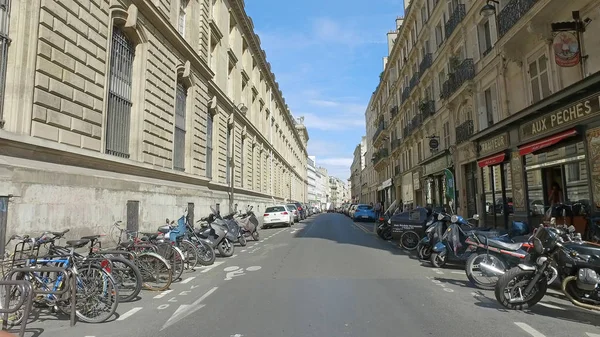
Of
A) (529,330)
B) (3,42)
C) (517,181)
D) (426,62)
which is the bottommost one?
(529,330)

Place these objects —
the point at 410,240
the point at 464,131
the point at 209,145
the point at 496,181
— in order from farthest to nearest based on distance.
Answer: the point at 209,145 < the point at 464,131 < the point at 496,181 < the point at 410,240

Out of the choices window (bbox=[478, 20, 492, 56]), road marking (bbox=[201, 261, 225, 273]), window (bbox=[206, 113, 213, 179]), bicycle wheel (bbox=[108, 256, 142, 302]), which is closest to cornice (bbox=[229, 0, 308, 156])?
window (bbox=[206, 113, 213, 179])

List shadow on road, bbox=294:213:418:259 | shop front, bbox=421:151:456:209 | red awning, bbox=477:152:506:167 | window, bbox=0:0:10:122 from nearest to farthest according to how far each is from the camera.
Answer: window, bbox=0:0:10:122 < shadow on road, bbox=294:213:418:259 < red awning, bbox=477:152:506:167 < shop front, bbox=421:151:456:209

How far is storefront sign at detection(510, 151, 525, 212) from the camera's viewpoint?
48.8 ft

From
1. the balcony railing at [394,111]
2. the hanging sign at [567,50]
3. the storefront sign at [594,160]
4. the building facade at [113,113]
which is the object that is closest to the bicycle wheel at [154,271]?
the building facade at [113,113]

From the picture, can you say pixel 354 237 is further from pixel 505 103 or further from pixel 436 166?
pixel 436 166

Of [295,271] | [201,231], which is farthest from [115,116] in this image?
[295,271]

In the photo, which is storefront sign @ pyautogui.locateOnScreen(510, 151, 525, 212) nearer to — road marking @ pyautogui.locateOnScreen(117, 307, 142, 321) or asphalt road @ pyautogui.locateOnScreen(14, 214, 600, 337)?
asphalt road @ pyautogui.locateOnScreen(14, 214, 600, 337)

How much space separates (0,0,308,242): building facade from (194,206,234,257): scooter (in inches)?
97.5

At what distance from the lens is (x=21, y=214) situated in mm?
8062

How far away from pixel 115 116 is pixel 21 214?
569cm

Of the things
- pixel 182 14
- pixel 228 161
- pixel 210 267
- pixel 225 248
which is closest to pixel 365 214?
pixel 228 161

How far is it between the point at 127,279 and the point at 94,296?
3.85ft

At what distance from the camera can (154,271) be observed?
759 centimetres
